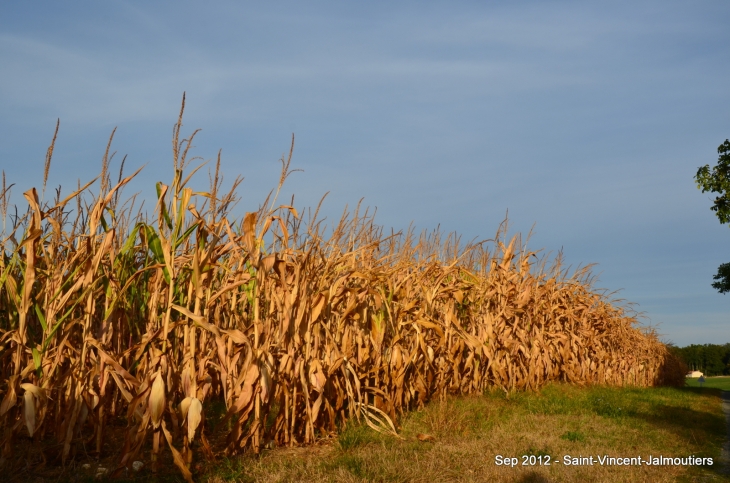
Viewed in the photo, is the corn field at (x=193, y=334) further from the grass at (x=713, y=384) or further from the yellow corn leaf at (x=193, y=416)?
the grass at (x=713, y=384)

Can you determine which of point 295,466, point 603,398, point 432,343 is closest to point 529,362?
point 603,398

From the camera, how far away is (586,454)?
15.7 feet

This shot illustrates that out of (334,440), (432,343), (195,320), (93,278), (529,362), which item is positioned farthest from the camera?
(529,362)

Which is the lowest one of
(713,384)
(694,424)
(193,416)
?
(713,384)

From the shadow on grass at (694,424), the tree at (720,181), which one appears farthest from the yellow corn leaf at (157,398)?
the tree at (720,181)

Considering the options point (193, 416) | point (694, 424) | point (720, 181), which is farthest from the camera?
point (720, 181)

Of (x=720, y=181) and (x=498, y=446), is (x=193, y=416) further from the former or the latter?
(x=720, y=181)

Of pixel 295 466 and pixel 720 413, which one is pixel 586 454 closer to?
pixel 295 466

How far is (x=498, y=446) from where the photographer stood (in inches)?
189

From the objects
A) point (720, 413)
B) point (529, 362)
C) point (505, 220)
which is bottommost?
point (720, 413)

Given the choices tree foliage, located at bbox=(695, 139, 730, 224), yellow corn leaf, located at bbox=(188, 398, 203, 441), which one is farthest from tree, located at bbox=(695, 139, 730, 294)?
yellow corn leaf, located at bbox=(188, 398, 203, 441)

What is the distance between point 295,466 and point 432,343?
8.90ft

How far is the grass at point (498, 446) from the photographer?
3828 mm

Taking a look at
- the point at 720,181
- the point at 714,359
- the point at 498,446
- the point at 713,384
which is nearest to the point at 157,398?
the point at 498,446
